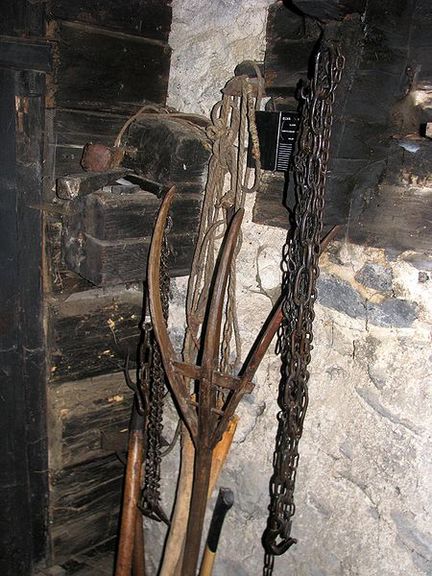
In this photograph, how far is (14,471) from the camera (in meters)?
1.80

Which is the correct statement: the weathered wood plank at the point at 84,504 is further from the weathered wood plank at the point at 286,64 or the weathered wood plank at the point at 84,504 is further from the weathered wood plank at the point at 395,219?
the weathered wood plank at the point at 286,64

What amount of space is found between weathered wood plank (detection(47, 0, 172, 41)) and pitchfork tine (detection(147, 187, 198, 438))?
0.54 metres

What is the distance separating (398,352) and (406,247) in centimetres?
27

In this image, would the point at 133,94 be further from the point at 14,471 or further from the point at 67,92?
the point at 14,471

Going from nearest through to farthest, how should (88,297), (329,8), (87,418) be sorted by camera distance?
(329,8), (88,297), (87,418)

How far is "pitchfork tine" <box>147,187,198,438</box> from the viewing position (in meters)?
1.46

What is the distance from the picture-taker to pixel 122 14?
1576 mm

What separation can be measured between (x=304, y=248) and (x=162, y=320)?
1.67 feet

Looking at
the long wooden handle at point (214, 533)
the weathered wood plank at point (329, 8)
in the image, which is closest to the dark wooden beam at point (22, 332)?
the long wooden handle at point (214, 533)

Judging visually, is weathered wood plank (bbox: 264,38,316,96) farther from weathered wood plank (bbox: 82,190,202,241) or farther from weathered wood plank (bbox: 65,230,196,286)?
weathered wood plank (bbox: 65,230,196,286)

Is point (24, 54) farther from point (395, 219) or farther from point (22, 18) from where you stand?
point (395, 219)

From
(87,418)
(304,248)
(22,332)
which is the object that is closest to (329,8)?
(304,248)

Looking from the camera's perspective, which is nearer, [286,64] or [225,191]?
[286,64]

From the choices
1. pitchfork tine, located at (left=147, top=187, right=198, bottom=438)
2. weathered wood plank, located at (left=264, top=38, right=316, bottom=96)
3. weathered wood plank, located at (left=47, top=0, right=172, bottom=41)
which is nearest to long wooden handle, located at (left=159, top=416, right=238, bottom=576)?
pitchfork tine, located at (left=147, top=187, right=198, bottom=438)
